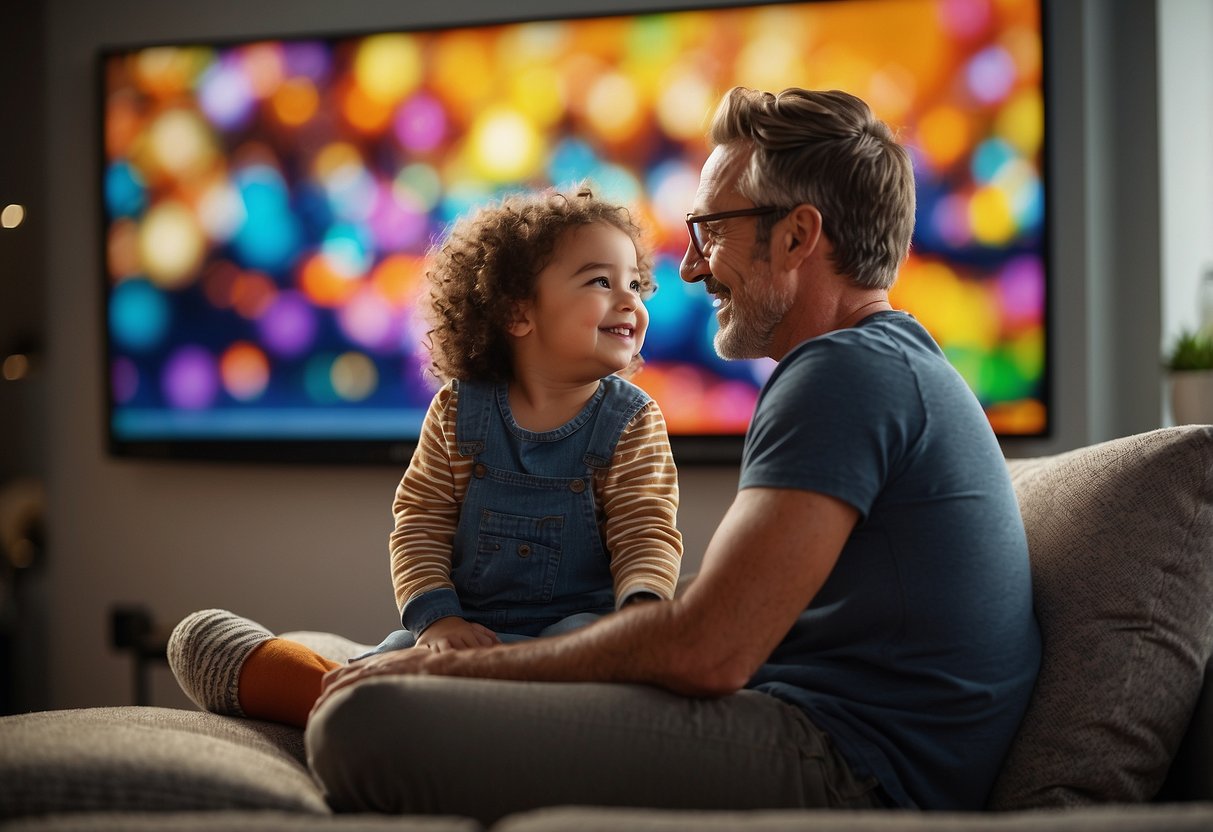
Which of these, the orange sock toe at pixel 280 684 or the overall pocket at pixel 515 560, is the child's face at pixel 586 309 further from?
the orange sock toe at pixel 280 684

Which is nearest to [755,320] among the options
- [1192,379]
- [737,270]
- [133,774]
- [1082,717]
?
[737,270]

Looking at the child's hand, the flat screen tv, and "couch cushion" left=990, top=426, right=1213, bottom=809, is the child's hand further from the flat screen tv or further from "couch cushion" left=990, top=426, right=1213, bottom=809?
the flat screen tv

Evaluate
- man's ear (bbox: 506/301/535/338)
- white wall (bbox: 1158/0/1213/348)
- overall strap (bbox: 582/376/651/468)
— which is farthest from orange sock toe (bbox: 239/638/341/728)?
white wall (bbox: 1158/0/1213/348)

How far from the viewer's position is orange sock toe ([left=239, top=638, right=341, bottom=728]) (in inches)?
63.9

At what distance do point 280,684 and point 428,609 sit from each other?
24cm

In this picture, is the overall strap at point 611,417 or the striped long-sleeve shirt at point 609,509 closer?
the striped long-sleeve shirt at point 609,509

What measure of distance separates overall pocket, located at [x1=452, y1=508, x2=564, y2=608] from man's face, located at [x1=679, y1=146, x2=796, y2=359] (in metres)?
0.41

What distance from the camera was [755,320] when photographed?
1717mm

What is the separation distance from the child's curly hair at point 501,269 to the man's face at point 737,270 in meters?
0.20

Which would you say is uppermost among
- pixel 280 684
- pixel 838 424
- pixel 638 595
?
pixel 838 424

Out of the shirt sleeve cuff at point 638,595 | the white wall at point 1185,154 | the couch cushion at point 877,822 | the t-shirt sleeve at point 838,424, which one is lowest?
the couch cushion at point 877,822

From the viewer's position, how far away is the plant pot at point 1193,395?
2.70 m

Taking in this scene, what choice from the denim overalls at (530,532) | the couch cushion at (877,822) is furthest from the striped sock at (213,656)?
the couch cushion at (877,822)

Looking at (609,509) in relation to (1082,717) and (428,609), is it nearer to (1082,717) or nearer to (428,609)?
(428,609)
